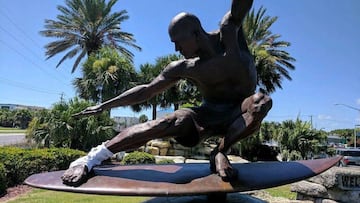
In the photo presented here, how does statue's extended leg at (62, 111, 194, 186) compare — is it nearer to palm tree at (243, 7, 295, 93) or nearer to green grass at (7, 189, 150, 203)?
green grass at (7, 189, 150, 203)

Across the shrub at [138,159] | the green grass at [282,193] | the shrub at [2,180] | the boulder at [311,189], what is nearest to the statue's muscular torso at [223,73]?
the boulder at [311,189]

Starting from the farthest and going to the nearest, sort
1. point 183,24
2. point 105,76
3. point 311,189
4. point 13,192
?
point 105,76
point 13,192
point 311,189
point 183,24

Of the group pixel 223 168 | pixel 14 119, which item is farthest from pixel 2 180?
pixel 14 119

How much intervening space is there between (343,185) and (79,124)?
11352mm

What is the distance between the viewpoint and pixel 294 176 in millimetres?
2205

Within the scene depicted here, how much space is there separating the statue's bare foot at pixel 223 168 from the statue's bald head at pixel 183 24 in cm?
93

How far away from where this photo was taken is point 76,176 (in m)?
2.00

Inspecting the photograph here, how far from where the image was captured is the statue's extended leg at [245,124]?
2.17 meters

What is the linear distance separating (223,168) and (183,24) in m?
1.09

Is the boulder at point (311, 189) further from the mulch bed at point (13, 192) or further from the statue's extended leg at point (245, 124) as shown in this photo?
the mulch bed at point (13, 192)

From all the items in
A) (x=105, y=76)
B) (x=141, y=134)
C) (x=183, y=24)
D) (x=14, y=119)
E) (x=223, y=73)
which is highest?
(x=14, y=119)

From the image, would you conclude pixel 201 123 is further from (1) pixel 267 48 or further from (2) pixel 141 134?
(1) pixel 267 48

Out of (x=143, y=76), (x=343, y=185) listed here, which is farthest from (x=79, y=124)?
(x=343, y=185)

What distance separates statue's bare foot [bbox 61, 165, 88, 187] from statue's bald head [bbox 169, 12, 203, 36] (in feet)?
3.79
